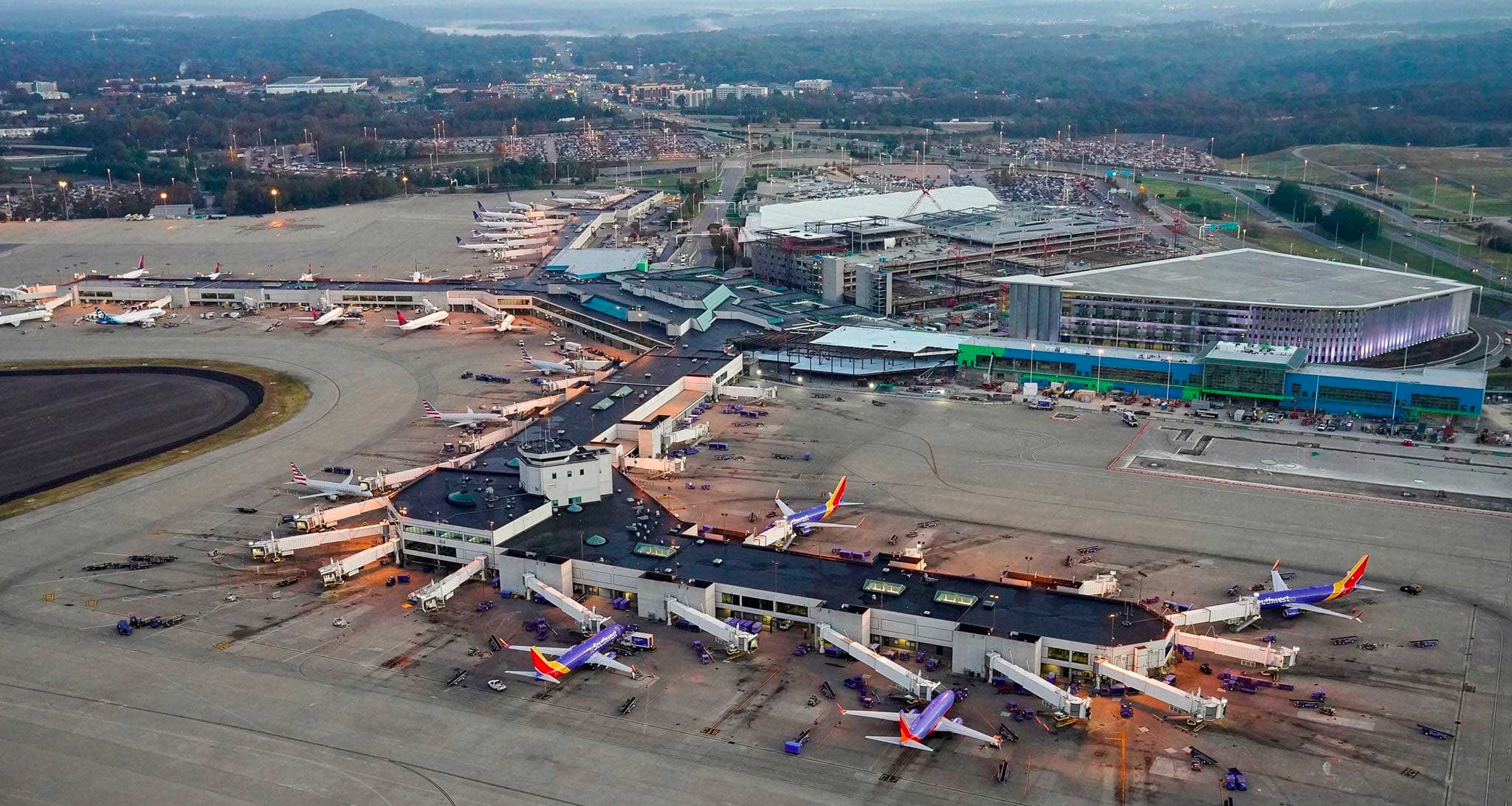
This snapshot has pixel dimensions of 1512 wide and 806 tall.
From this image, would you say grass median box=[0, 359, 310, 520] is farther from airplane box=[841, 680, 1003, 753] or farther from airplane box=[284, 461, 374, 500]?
airplane box=[841, 680, 1003, 753]

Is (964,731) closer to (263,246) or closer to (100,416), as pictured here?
(100,416)

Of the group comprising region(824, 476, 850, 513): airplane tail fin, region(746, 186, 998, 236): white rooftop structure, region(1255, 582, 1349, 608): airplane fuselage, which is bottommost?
region(1255, 582, 1349, 608): airplane fuselage

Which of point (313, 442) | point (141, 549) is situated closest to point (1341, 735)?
point (141, 549)

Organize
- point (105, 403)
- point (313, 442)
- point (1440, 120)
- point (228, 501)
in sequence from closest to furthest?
point (228, 501) → point (313, 442) → point (105, 403) → point (1440, 120)

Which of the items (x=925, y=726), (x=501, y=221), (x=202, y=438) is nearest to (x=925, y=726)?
(x=925, y=726)

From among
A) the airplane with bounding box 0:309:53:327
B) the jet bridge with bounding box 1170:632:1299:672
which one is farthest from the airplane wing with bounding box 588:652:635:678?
the airplane with bounding box 0:309:53:327

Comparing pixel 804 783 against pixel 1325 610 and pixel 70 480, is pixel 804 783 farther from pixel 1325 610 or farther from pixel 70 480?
→ pixel 70 480
